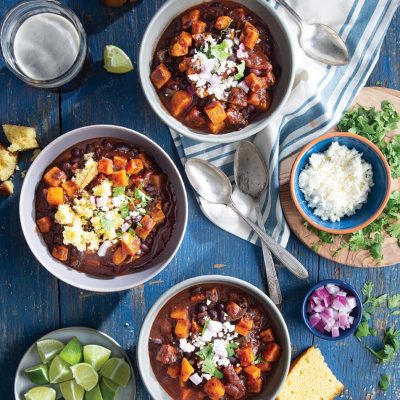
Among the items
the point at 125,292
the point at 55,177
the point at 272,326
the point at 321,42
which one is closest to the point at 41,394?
the point at 125,292

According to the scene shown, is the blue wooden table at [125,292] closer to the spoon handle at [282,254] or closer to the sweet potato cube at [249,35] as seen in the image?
the spoon handle at [282,254]

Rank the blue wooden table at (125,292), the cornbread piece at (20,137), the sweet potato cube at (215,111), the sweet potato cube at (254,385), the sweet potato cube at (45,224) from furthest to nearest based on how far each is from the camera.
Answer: the blue wooden table at (125,292) < the cornbread piece at (20,137) < the sweet potato cube at (254,385) < the sweet potato cube at (45,224) < the sweet potato cube at (215,111)

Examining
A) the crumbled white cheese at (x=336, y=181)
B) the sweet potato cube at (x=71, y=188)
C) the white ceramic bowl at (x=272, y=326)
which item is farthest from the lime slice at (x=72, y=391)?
the crumbled white cheese at (x=336, y=181)

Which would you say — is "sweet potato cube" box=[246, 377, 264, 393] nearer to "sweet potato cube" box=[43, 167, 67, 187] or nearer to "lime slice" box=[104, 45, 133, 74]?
"sweet potato cube" box=[43, 167, 67, 187]

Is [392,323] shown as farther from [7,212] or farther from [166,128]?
[7,212]

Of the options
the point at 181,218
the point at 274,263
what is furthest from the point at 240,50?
the point at 274,263

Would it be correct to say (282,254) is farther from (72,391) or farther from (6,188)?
(6,188)
